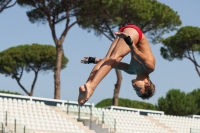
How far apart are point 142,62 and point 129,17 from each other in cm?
2467

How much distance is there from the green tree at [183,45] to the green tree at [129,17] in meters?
3.71

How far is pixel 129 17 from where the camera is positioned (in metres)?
30.0

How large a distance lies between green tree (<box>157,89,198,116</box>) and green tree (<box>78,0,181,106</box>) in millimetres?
5443

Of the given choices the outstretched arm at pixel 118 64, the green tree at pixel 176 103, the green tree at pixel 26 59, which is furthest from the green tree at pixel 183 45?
the outstretched arm at pixel 118 64

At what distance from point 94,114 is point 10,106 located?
3376 millimetres

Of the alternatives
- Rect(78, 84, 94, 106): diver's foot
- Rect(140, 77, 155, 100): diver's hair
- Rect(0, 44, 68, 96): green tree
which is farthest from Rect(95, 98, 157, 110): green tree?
Rect(78, 84, 94, 106): diver's foot

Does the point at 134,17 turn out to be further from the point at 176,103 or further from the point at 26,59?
the point at 26,59

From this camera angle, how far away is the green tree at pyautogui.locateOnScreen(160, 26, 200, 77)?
35.6m

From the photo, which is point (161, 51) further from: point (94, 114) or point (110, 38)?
point (94, 114)

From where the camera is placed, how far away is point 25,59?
37.6 m

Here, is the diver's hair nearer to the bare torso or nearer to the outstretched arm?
the bare torso

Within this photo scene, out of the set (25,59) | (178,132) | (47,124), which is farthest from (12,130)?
(25,59)

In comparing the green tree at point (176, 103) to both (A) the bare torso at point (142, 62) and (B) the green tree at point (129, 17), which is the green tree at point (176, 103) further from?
(A) the bare torso at point (142, 62)

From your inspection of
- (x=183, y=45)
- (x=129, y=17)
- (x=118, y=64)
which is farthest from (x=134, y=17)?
(x=118, y=64)
